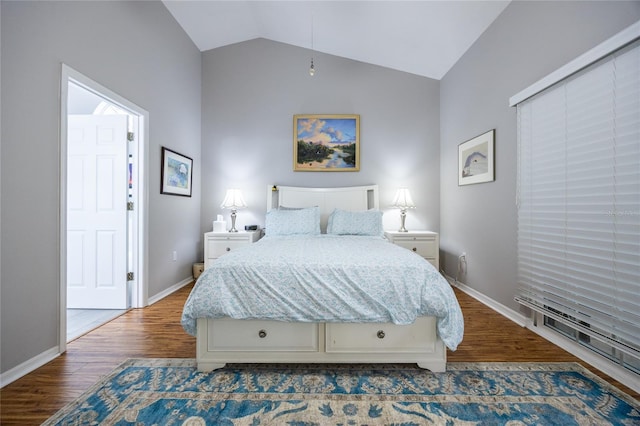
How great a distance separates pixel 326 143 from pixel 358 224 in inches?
56.8

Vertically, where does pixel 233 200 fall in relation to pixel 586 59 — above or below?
below

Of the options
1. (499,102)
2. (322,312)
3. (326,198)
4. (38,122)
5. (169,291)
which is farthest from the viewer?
(326,198)

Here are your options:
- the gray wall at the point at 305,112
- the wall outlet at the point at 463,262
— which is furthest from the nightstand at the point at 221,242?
the wall outlet at the point at 463,262

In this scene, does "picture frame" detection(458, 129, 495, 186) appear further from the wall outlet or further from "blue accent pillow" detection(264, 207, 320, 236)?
"blue accent pillow" detection(264, 207, 320, 236)

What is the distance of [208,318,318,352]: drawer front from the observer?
176 centimetres

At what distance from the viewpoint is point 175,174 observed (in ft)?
11.3

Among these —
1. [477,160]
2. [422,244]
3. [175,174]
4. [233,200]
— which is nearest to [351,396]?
[422,244]

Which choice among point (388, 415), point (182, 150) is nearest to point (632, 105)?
point (388, 415)

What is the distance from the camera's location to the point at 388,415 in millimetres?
1399

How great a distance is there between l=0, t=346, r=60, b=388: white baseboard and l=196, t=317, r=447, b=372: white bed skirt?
3.54 ft

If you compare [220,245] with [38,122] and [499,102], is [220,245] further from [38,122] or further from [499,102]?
[499,102]

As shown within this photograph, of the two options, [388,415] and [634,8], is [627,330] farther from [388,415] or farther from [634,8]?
[634,8]

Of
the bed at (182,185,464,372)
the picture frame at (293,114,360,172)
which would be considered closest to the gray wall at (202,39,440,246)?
the picture frame at (293,114,360,172)

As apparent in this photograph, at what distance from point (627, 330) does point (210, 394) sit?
8.20 ft
